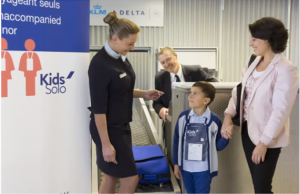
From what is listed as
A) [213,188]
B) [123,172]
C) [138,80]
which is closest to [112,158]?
[123,172]

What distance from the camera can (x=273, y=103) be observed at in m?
1.74

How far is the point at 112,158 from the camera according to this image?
1823 mm

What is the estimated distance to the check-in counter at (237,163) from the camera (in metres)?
2.39

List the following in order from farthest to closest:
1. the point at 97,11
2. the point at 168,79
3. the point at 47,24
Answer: the point at 97,11 → the point at 168,79 → the point at 47,24

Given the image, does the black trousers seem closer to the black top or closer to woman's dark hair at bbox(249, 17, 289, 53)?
woman's dark hair at bbox(249, 17, 289, 53)

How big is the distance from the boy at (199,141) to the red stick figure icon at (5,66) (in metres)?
1.17

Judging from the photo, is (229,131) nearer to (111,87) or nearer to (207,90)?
(207,90)

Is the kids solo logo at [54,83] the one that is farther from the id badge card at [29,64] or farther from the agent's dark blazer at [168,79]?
the agent's dark blazer at [168,79]

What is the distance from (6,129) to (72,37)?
596 millimetres

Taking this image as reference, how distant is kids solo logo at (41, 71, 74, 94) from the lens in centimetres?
169

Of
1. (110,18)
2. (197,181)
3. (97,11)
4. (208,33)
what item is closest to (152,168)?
(197,181)

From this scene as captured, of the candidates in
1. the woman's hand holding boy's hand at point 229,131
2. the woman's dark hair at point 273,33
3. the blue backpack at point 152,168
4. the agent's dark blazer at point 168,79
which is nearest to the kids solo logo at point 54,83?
the woman's hand holding boy's hand at point 229,131

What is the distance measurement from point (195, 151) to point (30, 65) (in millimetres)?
1176

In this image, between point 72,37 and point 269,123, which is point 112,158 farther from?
point 269,123
